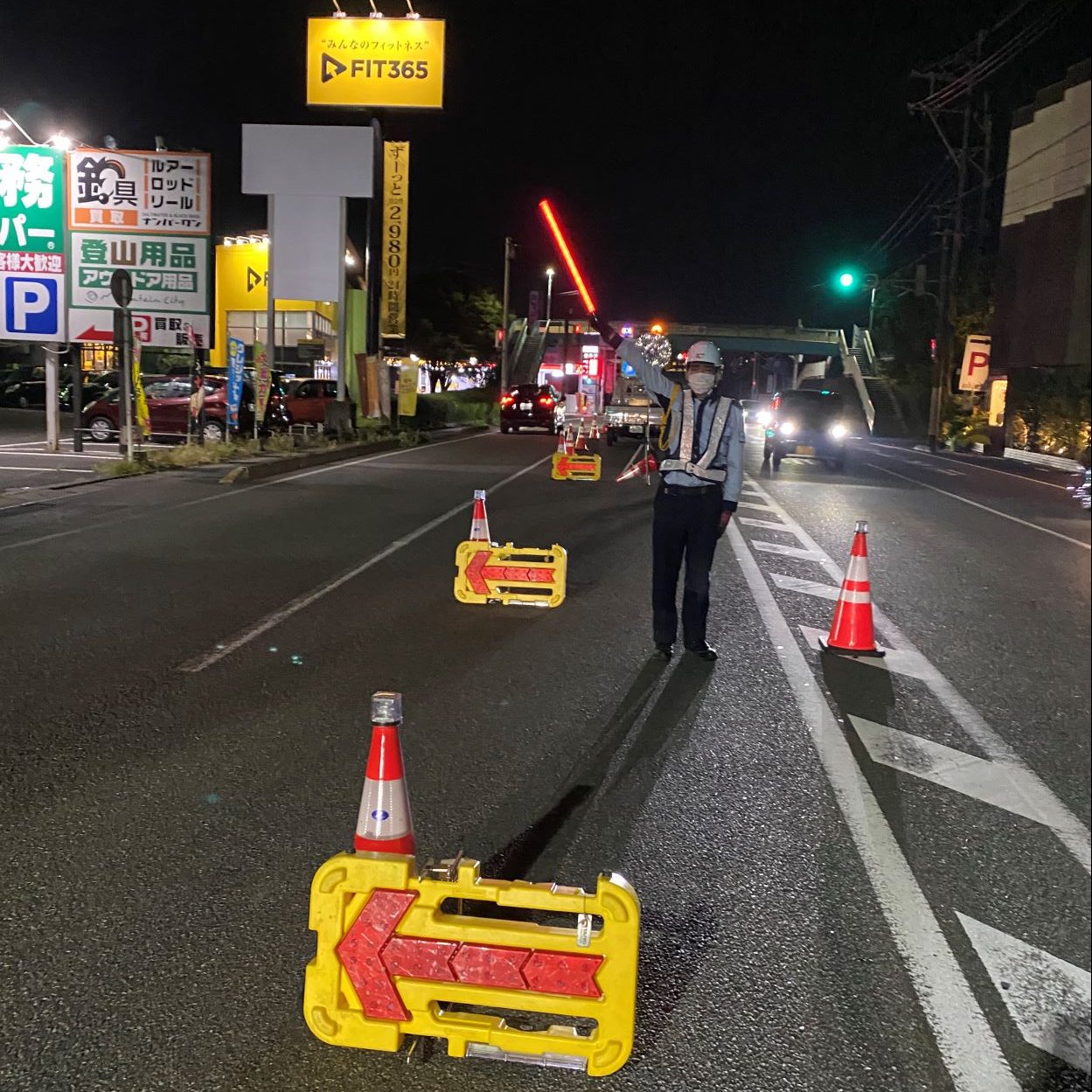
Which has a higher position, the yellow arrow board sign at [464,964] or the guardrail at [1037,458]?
the guardrail at [1037,458]

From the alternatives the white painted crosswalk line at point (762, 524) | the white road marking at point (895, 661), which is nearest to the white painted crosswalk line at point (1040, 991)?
the white road marking at point (895, 661)

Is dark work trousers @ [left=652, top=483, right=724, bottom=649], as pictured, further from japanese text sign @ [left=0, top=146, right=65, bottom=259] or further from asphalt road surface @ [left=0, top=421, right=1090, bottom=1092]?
japanese text sign @ [left=0, top=146, right=65, bottom=259]

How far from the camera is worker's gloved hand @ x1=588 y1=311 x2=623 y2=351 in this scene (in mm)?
6254

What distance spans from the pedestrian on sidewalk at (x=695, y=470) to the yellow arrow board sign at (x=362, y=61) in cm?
2875

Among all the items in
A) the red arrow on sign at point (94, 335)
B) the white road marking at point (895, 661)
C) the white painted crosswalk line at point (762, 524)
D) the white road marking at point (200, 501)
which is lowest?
the white road marking at point (200, 501)

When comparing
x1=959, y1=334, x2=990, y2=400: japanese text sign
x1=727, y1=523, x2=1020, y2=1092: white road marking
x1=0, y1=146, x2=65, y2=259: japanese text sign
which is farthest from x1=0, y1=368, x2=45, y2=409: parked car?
x1=727, y1=523, x2=1020, y2=1092: white road marking

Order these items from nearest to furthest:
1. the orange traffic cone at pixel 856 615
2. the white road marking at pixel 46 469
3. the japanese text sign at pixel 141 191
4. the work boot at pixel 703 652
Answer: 1. the work boot at pixel 703 652
2. the orange traffic cone at pixel 856 615
3. the white road marking at pixel 46 469
4. the japanese text sign at pixel 141 191

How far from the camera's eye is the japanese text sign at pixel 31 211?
66.7ft

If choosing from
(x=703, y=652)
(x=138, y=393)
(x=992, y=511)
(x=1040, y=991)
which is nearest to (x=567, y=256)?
(x=703, y=652)

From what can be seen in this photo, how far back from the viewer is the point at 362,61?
32719 millimetres

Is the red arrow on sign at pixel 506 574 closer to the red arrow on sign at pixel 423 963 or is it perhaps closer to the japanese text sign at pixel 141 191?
the red arrow on sign at pixel 423 963

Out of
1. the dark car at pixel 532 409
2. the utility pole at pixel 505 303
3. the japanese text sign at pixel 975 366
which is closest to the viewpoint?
the japanese text sign at pixel 975 366

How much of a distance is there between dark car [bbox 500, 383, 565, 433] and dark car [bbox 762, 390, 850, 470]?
13052mm

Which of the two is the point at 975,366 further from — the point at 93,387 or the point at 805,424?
the point at 93,387
